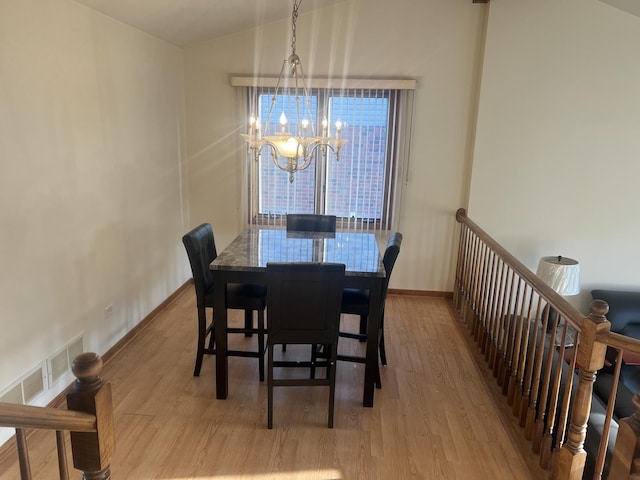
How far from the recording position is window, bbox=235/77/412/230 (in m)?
4.31

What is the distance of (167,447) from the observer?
237 cm

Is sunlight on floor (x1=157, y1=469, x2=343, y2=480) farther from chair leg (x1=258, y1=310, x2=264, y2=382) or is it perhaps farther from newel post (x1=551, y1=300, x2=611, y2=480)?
newel post (x1=551, y1=300, x2=611, y2=480)

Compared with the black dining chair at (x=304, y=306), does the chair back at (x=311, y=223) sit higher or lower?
higher

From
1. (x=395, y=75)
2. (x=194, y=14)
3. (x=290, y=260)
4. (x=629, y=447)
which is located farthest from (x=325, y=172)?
(x=629, y=447)

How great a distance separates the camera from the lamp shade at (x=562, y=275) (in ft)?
12.6

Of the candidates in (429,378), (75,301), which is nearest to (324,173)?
(429,378)

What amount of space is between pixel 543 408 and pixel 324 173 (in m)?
2.90

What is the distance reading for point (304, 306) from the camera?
95.6 inches

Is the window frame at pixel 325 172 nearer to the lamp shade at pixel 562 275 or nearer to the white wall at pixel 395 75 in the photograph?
the white wall at pixel 395 75

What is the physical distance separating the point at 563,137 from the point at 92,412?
4.30 m

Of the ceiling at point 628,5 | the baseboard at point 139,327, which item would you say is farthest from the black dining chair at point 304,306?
the ceiling at point 628,5

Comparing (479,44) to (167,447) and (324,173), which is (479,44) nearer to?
(324,173)

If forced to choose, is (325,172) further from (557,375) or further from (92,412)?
(92,412)

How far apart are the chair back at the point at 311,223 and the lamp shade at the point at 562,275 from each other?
1.88m
